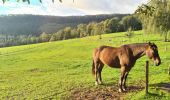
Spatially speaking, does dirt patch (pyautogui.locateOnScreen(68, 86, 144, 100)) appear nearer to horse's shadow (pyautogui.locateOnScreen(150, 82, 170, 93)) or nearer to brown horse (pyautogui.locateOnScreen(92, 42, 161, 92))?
brown horse (pyautogui.locateOnScreen(92, 42, 161, 92))

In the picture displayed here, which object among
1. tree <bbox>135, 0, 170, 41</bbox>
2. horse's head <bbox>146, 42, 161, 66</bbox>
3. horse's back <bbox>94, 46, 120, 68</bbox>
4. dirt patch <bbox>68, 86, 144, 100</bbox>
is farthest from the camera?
tree <bbox>135, 0, 170, 41</bbox>

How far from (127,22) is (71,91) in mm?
129371

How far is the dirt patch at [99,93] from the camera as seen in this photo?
18641mm

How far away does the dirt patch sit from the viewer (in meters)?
18.6

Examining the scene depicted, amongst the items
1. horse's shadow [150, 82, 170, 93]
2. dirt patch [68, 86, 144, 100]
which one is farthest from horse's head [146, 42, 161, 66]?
dirt patch [68, 86, 144, 100]

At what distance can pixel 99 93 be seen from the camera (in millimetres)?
19312

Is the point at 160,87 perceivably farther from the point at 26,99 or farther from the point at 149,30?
the point at 149,30

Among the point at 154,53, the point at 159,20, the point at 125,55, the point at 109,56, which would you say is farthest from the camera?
the point at 159,20

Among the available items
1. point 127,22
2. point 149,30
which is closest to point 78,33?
point 127,22

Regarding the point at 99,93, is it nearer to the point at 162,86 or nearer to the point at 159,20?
the point at 162,86

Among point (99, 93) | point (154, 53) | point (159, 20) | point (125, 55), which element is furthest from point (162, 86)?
point (159, 20)

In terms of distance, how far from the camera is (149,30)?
213 ft

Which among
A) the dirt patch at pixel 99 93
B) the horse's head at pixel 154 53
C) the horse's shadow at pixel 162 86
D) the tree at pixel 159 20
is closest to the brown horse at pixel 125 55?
the horse's head at pixel 154 53

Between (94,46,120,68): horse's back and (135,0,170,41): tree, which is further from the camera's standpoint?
(135,0,170,41): tree
